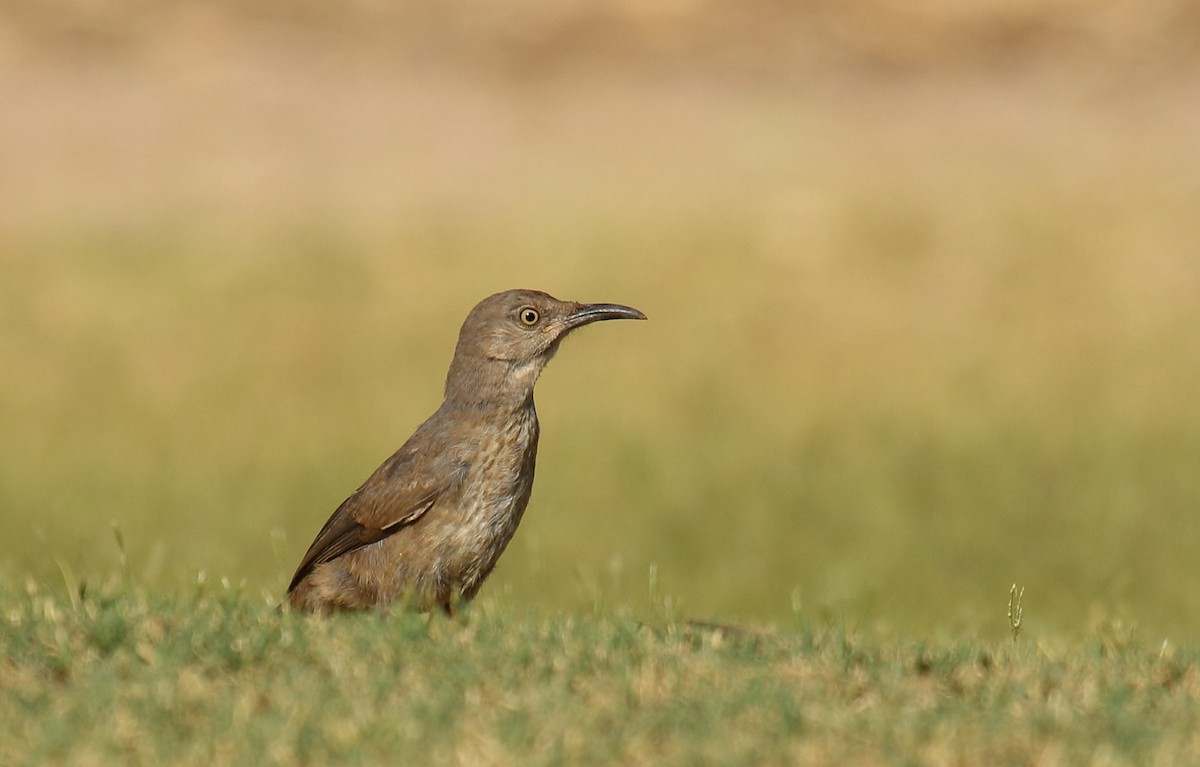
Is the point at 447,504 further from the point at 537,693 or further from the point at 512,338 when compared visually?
the point at 537,693

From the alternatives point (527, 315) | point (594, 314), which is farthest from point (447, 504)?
point (594, 314)

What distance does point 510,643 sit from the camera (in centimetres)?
590

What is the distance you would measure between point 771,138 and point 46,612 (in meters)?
15.9

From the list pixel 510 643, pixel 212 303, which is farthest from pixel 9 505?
pixel 510 643

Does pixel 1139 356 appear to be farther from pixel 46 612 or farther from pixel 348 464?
pixel 46 612

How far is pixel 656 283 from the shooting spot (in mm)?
15852

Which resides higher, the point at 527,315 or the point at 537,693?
the point at 527,315

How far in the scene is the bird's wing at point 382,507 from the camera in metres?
7.21

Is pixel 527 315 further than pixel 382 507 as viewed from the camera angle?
Yes

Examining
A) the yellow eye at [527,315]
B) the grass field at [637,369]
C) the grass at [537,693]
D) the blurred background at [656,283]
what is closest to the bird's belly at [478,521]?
the grass field at [637,369]

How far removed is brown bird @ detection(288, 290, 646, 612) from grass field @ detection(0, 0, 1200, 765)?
14.3 inches

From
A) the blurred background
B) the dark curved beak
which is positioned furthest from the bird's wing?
the dark curved beak

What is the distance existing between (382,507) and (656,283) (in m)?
8.78

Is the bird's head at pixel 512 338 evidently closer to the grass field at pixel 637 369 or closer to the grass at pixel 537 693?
the grass field at pixel 637 369
